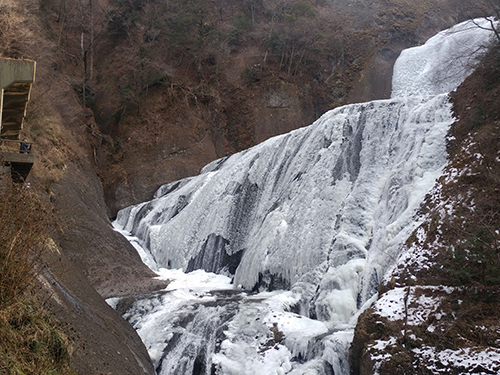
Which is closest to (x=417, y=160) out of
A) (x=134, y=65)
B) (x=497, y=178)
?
(x=497, y=178)

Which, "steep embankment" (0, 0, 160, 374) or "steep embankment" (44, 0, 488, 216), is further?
"steep embankment" (44, 0, 488, 216)

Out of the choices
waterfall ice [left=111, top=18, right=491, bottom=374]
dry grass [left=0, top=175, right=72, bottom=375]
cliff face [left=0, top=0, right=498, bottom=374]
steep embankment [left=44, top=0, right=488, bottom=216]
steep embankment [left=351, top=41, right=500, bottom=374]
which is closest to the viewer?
dry grass [left=0, top=175, right=72, bottom=375]

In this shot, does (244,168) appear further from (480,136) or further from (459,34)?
(459,34)

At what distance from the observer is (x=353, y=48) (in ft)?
117

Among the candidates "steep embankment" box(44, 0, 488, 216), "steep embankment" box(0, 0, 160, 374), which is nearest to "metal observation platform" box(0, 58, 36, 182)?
"steep embankment" box(0, 0, 160, 374)

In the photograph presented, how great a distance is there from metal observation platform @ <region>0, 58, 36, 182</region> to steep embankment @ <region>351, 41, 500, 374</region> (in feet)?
22.5

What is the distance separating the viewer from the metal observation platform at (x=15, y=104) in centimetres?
981

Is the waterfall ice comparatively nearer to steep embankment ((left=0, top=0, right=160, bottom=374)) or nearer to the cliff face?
steep embankment ((left=0, top=0, right=160, bottom=374))

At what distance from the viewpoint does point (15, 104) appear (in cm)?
1168

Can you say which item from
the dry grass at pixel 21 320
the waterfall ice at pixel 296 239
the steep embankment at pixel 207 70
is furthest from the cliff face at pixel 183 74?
the dry grass at pixel 21 320

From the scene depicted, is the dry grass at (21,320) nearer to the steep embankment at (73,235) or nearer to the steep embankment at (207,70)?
the steep embankment at (73,235)

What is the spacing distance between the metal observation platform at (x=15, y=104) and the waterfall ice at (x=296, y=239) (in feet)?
15.4

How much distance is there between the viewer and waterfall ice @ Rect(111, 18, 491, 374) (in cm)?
1023

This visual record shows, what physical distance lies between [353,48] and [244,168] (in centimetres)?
2102
